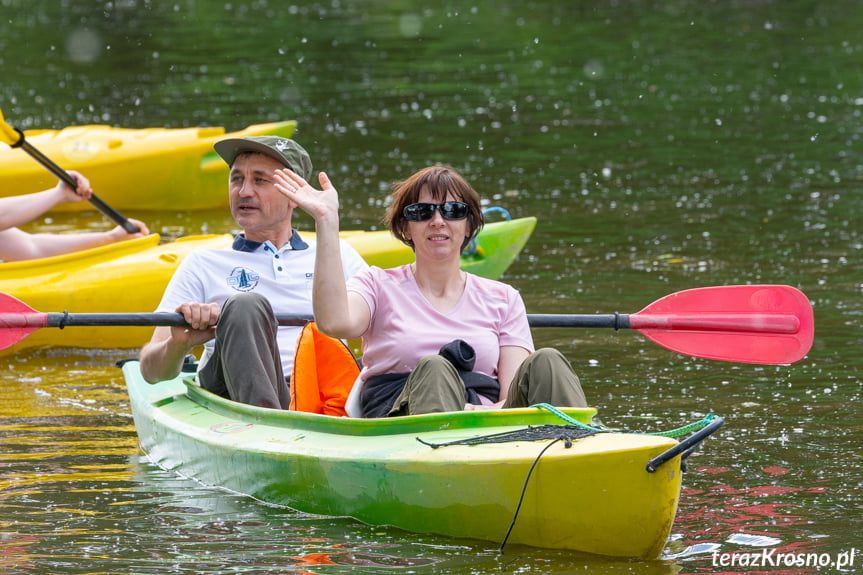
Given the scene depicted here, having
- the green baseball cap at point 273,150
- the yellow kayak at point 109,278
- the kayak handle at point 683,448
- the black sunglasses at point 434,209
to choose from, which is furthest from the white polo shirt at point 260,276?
the yellow kayak at point 109,278

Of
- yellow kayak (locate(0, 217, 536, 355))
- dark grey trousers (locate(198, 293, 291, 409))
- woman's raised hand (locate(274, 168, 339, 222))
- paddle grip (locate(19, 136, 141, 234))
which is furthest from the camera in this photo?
paddle grip (locate(19, 136, 141, 234))

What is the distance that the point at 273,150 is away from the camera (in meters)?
4.59

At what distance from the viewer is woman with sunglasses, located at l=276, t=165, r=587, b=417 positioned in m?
3.97

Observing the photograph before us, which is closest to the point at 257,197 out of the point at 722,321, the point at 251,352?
the point at 251,352

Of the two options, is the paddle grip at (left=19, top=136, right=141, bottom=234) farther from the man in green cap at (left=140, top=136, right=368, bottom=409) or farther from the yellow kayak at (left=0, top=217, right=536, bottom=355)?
the man in green cap at (left=140, top=136, right=368, bottom=409)

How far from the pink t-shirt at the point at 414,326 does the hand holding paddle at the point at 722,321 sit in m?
0.52

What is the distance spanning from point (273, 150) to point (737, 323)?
1.76 meters

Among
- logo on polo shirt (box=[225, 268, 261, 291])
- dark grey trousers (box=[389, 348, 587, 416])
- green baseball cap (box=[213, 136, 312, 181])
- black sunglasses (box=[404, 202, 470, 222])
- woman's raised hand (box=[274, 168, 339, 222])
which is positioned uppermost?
green baseball cap (box=[213, 136, 312, 181])

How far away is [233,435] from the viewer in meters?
4.42

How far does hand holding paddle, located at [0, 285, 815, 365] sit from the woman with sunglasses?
53 centimetres

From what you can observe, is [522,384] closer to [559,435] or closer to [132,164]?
[559,435]

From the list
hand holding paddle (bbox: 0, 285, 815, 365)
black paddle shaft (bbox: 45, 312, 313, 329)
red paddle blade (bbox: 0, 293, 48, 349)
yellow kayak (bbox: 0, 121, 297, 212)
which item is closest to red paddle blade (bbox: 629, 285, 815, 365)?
hand holding paddle (bbox: 0, 285, 815, 365)

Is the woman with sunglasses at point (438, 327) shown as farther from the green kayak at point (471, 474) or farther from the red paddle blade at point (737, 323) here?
the red paddle blade at point (737, 323)

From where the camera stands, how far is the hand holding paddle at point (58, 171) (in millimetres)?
7434
